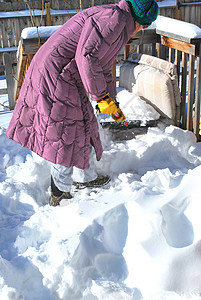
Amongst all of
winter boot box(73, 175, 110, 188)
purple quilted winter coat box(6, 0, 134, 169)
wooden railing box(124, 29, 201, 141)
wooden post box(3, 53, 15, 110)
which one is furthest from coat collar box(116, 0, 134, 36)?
wooden post box(3, 53, 15, 110)

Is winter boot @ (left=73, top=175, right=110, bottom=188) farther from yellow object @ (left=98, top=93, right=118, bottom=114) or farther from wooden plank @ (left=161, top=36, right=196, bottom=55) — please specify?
wooden plank @ (left=161, top=36, right=196, bottom=55)

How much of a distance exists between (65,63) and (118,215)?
108cm

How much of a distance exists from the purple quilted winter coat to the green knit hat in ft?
0.12

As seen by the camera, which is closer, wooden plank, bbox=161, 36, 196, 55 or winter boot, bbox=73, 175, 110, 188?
winter boot, bbox=73, 175, 110, 188

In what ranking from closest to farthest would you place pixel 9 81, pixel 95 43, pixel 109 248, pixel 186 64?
pixel 109 248 < pixel 95 43 < pixel 186 64 < pixel 9 81

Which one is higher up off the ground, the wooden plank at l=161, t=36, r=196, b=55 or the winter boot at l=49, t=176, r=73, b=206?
the wooden plank at l=161, t=36, r=196, b=55

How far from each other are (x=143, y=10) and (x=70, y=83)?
67 cm

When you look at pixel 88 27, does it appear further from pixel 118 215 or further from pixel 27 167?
pixel 27 167

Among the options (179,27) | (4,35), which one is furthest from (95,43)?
(4,35)

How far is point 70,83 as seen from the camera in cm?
267

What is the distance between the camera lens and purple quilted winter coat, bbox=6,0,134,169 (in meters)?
2.43

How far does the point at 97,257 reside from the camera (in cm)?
213

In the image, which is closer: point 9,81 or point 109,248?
point 109,248

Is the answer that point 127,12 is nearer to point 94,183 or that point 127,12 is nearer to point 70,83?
point 70,83
